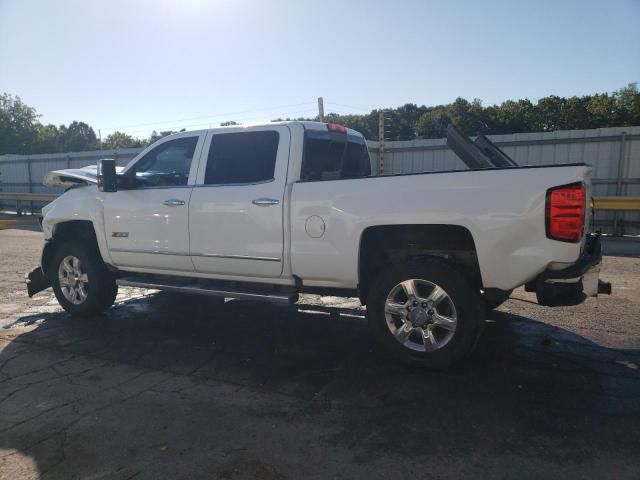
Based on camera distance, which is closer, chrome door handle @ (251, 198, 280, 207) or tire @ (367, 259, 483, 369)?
tire @ (367, 259, 483, 369)

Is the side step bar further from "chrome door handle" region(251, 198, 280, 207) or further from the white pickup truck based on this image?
"chrome door handle" region(251, 198, 280, 207)

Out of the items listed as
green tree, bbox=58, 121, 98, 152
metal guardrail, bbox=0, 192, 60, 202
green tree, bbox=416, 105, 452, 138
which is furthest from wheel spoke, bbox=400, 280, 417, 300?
green tree, bbox=58, 121, 98, 152

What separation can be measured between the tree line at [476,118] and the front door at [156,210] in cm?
1947

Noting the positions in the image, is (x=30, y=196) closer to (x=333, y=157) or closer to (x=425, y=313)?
(x=333, y=157)

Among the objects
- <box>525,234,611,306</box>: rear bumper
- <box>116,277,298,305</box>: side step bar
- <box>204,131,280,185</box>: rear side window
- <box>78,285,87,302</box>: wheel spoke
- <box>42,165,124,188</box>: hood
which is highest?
<box>204,131,280,185</box>: rear side window

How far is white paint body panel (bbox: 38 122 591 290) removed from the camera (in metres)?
3.60

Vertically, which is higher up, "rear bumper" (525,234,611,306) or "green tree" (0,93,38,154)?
"green tree" (0,93,38,154)

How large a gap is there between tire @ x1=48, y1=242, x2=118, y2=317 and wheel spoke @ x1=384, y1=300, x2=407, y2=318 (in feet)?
11.7

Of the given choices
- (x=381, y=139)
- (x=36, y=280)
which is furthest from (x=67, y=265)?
(x=381, y=139)

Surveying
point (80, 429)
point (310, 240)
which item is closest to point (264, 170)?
point (310, 240)

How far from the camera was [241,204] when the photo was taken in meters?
4.75

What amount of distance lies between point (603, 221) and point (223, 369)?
1302 centimetres

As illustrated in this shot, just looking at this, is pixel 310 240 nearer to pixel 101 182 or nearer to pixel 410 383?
pixel 410 383

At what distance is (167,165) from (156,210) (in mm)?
556
